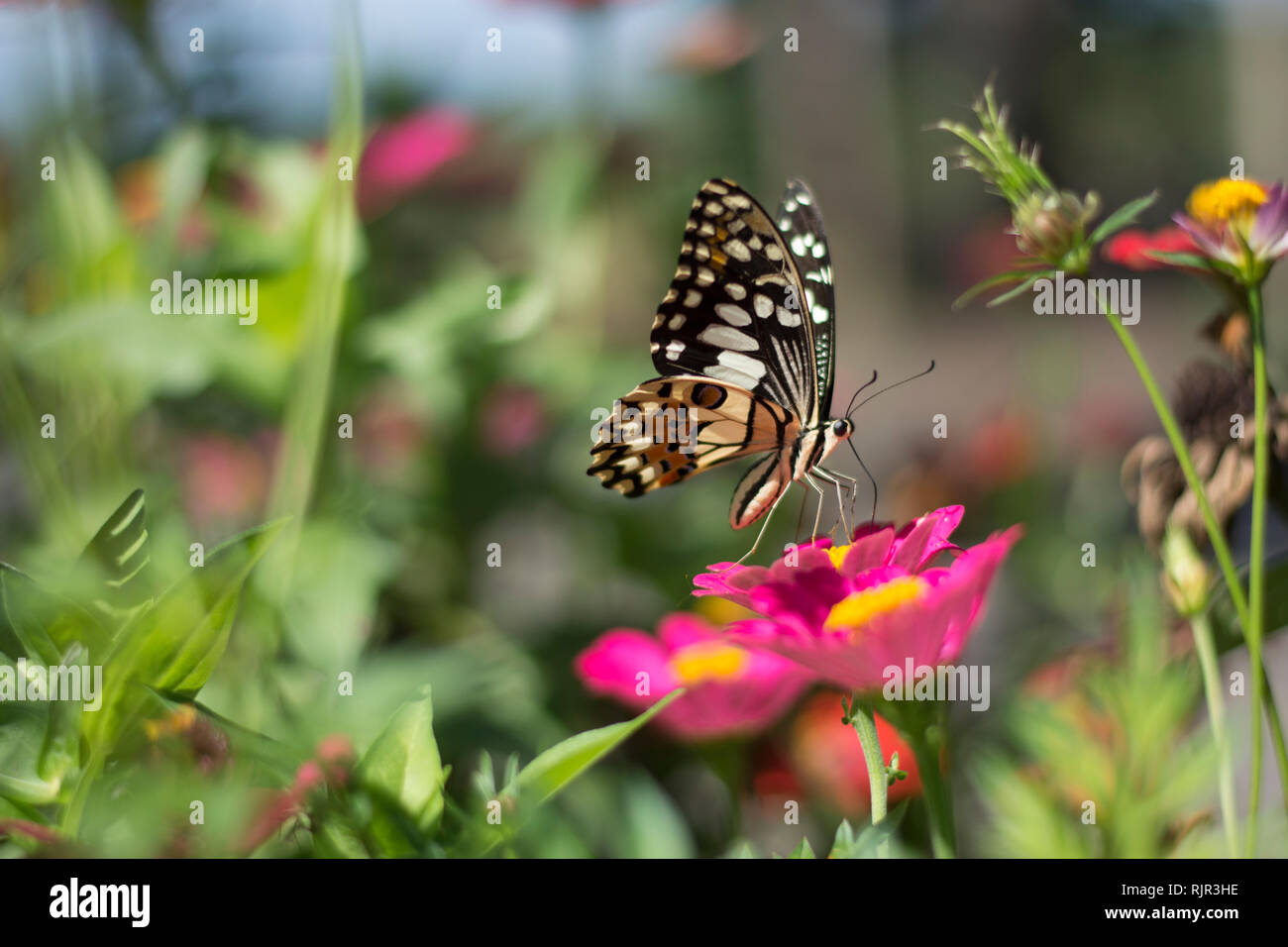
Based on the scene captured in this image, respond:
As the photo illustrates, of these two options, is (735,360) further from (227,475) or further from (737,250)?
(227,475)

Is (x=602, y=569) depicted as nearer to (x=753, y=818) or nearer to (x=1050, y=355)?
→ (x=753, y=818)

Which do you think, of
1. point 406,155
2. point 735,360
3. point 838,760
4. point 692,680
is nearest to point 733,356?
point 735,360

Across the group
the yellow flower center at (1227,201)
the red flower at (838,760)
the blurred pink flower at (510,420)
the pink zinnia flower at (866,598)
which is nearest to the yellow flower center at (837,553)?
the pink zinnia flower at (866,598)

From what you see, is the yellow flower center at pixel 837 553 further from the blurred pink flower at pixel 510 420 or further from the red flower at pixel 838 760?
the blurred pink flower at pixel 510 420

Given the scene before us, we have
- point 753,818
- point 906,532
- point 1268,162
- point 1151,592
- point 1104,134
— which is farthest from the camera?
point 1104,134

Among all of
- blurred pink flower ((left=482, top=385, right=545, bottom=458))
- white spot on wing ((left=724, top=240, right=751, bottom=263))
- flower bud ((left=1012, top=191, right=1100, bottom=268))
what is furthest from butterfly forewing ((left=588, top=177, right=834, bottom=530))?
blurred pink flower ((left=482, top=385, right=545, bottom=458))
